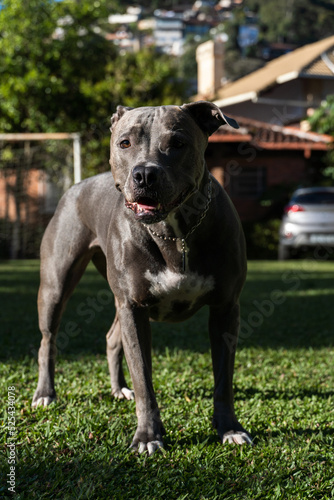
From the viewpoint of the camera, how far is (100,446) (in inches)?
120

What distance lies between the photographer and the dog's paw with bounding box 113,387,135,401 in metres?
3.94

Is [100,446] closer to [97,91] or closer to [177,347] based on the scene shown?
[177,347]

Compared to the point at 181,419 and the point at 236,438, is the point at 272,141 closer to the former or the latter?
the point at 181,419

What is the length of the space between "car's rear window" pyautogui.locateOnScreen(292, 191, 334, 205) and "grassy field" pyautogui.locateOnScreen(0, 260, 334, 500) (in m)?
8.67

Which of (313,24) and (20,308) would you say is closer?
(20,308)

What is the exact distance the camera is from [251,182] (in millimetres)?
20422

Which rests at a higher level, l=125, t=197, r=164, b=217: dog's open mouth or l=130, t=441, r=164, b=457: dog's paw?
l=125, t=197, r=164, b=217: dog's open mouth

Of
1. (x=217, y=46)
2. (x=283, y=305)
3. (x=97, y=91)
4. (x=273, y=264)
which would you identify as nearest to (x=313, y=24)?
(x=217, y=46)

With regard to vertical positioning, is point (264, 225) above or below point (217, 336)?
below

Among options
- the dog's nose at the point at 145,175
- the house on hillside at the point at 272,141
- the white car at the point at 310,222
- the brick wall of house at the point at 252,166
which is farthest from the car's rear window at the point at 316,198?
the dog's nose at the point at 145,175

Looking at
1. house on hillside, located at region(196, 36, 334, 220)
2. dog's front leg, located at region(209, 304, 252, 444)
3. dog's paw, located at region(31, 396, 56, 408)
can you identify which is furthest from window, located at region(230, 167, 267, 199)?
dog's front leg, located at region(209, 304, 252, 444)

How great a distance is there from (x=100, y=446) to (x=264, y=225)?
551 inches

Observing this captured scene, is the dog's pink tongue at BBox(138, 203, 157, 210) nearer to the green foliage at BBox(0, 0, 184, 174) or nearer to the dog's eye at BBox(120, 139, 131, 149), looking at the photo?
the dog's eye at BBox(120, 139, 131, 149)

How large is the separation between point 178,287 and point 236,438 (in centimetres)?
83
